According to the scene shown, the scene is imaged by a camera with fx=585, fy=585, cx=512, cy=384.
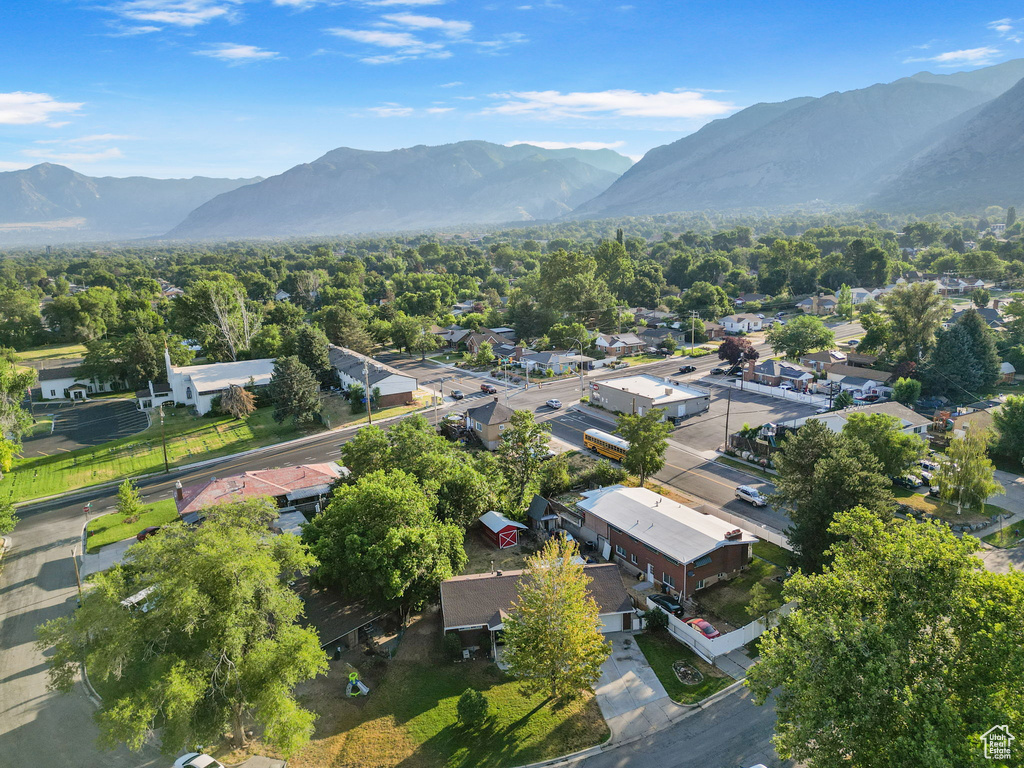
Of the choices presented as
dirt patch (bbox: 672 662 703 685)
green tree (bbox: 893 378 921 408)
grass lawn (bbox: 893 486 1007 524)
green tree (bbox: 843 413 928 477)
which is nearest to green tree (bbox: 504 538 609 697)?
dirt patch (bbox: 672 662 703 685)

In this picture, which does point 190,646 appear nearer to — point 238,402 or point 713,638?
point 713,638

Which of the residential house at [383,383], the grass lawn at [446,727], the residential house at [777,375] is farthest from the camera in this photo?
the residential house at [777,375]

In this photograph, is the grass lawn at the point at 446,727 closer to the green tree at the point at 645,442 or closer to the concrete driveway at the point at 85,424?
the green tree at the point at 645,442

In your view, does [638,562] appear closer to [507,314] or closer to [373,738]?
[373,738]

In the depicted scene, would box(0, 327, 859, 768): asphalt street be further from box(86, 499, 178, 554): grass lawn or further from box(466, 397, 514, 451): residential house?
box(466, 397, 514, 451): residential house

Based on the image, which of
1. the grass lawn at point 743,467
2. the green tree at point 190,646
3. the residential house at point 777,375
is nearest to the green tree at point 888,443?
the grass lawn at point 743,467

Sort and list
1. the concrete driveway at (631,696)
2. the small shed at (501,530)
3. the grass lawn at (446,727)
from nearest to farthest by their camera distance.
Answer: the grass lawn at (446,727)
the concrete driveway at (631,696)
the small shed at (501,530)
